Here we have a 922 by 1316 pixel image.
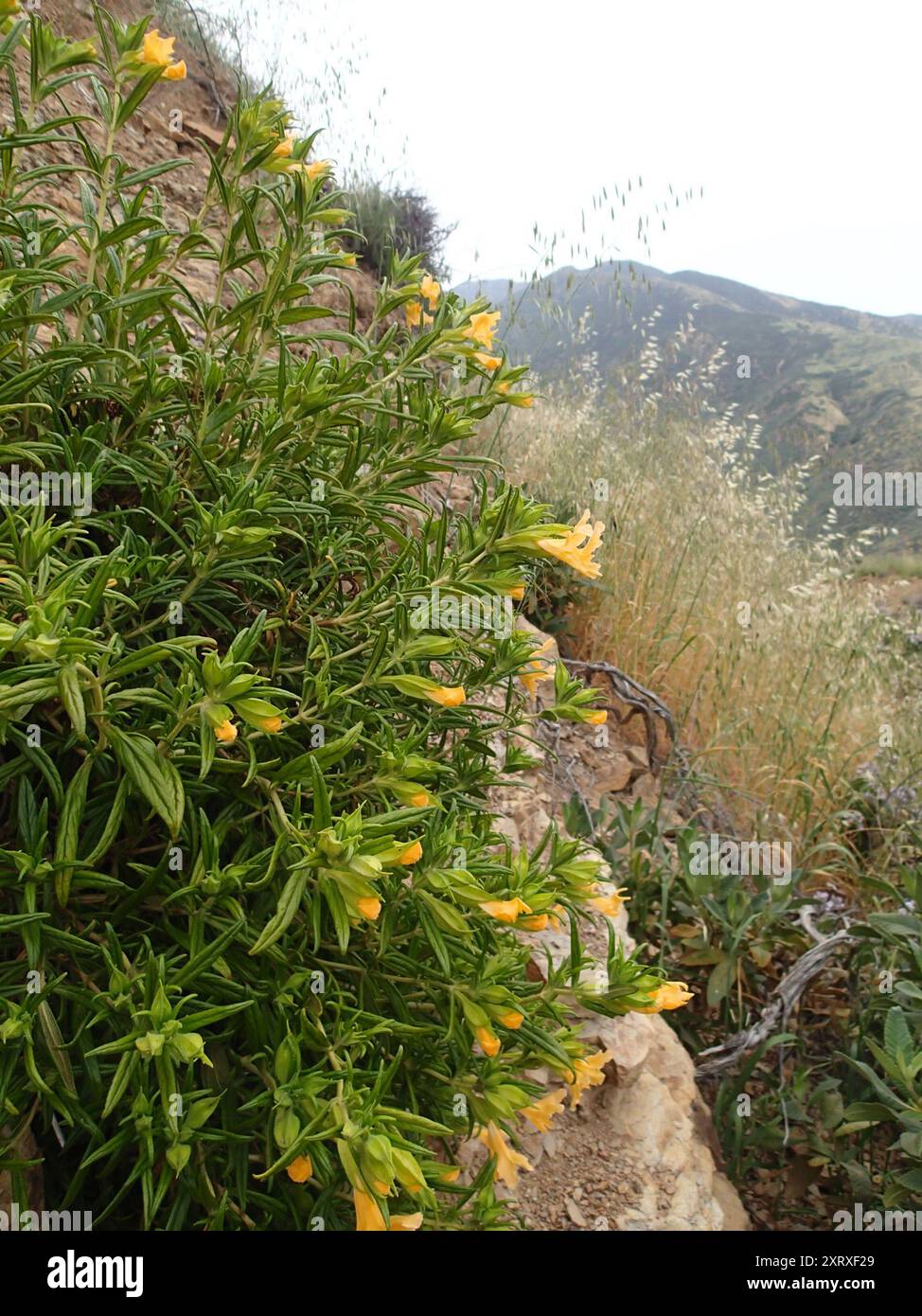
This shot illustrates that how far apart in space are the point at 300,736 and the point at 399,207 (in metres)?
4.96

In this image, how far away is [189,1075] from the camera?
1.05 metres

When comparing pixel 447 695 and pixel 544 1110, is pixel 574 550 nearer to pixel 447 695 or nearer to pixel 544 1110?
pixel 447 695

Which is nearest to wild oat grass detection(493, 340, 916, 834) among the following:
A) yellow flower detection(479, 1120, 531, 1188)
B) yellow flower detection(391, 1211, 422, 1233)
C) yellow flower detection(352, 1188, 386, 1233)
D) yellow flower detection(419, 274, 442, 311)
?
yellow flower detection(419, 274, 442, 311)

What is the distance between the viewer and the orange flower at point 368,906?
96cm

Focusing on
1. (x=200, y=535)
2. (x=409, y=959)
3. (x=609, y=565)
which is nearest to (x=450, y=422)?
(x=200, y=535)

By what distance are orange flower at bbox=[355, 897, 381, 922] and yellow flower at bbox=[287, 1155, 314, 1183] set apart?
314mm

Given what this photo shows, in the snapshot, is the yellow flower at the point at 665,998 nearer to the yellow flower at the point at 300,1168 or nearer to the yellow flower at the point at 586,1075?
the yellow flower at the point at 586,1075

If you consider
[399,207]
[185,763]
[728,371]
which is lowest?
[185,763]

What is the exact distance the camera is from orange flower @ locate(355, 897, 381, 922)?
96 centimetres

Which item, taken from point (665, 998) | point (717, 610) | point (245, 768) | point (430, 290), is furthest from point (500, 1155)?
point (717, 610)

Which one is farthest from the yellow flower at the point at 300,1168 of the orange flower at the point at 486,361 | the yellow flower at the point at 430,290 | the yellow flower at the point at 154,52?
the yellow flower at the point at 154,52

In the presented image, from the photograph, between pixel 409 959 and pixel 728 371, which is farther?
pixel 728 371

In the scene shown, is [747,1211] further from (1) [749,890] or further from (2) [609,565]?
(2) [609,565]

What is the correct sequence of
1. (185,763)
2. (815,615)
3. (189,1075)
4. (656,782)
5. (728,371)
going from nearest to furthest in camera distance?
(189,1075) → (185,763) → (656,782) → (815,615) → (728,371)
